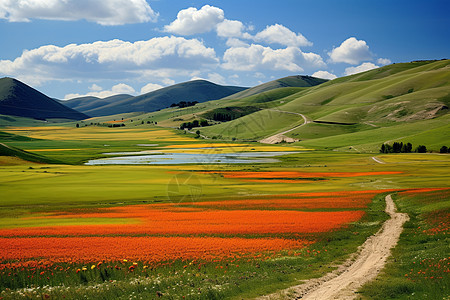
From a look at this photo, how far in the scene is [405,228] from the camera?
32.0m

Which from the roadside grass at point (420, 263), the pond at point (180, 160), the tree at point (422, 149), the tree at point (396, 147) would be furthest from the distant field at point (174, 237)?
the tree at point (396, 147)

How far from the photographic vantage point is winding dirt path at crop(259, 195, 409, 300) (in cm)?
1823

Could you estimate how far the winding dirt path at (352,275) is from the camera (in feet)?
59.8

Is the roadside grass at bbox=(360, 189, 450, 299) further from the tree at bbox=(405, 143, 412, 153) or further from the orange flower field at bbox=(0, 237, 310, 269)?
the tree at bbox=(405, 143, 412, 153)

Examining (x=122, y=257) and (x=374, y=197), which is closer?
(x=122, y=257)

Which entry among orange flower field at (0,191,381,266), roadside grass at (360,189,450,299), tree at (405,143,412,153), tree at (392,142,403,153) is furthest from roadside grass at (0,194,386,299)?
tree at (405,143,412,153)

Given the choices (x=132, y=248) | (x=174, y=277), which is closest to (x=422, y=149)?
(x=132, y=248)

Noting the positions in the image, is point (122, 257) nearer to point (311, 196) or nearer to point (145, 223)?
point (145, 223)

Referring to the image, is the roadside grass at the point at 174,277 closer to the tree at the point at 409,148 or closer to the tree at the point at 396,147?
the tree at the point at 396,147

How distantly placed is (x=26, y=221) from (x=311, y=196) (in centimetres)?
3517

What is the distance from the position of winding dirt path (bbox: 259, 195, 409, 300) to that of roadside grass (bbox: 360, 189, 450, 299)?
1.91 ft

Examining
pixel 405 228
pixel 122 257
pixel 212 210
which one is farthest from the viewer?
pixel 212 210

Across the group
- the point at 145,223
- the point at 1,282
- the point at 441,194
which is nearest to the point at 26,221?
the point at 145,223

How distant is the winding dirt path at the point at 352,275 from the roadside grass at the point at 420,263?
583mm
